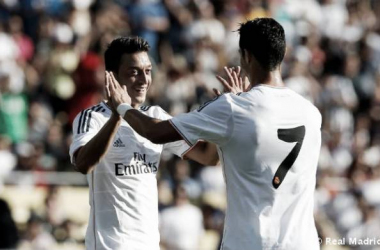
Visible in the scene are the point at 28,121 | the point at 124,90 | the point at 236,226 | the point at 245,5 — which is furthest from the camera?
the point at 245,5

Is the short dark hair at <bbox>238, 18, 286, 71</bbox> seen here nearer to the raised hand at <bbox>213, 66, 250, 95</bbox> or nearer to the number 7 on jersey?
the number 7 on jersey

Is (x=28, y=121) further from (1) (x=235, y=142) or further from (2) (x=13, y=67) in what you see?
(1) (x=235, y=142)

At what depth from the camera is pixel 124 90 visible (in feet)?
24.3

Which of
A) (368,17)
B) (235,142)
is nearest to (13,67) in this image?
(368,17)

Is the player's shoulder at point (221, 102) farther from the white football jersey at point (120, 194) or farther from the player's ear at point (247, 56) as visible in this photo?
the white football jersey at point (120, 194)

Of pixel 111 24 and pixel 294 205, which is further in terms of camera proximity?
pixel 111 24

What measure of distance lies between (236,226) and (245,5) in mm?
13117

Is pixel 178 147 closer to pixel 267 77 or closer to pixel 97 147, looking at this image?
pixel 97 147

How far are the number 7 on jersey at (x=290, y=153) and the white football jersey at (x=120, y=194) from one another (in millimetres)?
1511

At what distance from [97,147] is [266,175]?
4.41 feet

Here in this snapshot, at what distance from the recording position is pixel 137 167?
7977 millimetres

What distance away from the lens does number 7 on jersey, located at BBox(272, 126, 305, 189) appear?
6766 millimetres

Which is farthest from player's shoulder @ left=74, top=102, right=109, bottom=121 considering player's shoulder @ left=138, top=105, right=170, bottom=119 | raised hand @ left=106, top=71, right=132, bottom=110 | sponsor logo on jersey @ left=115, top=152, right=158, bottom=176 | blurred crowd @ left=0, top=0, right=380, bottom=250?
blurred crowd @ left=0, top=0, right=380, bottom=250

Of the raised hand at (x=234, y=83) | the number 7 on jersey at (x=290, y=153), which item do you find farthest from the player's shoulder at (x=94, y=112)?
the number 7 on jersey at (x=290, y=153)
